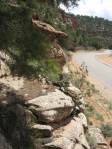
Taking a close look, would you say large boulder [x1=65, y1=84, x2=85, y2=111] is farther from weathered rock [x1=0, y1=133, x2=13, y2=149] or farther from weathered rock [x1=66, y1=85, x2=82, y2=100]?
weathered rock [x1=0, y1=133, x2=13, y2=149]

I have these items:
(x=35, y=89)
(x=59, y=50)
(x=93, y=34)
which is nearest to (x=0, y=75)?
(x=35, y=89)

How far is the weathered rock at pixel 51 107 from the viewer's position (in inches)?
459

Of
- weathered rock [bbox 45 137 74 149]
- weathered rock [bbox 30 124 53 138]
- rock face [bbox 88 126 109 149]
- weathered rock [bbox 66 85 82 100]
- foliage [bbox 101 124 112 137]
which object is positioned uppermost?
weathered rock [bbox 66 85 82 100]

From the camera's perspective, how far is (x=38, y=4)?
9.66 m

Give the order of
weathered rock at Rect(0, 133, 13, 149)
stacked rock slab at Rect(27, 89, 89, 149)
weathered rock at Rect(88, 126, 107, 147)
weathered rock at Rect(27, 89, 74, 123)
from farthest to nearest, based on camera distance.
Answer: weathered rock at Rect(88, 126, 107, 147), weathered rock at Rect(27, 89, 74, 123), stacked rock slab at Rect(27, 89, 89, 149), weathered rock at Rect(0, 133, 13, 149)

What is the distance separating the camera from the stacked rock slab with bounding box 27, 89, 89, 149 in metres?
11.0

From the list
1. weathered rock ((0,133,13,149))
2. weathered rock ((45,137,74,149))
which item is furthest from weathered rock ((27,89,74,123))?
weathered rock ((0,133,13,149))

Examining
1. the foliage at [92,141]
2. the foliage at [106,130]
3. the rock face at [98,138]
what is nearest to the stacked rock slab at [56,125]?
the foliage at [92,141]

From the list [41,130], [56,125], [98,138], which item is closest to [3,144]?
[41,130]

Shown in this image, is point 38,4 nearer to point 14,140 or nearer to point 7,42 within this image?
point 7,42

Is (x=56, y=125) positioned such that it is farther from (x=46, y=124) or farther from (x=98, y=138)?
(x=98, y=138)

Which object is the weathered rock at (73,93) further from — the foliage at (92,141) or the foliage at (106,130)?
the foliage at (106,130)

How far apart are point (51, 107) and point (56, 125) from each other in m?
0.60

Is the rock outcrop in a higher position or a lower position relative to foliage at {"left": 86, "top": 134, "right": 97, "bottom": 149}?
higher
